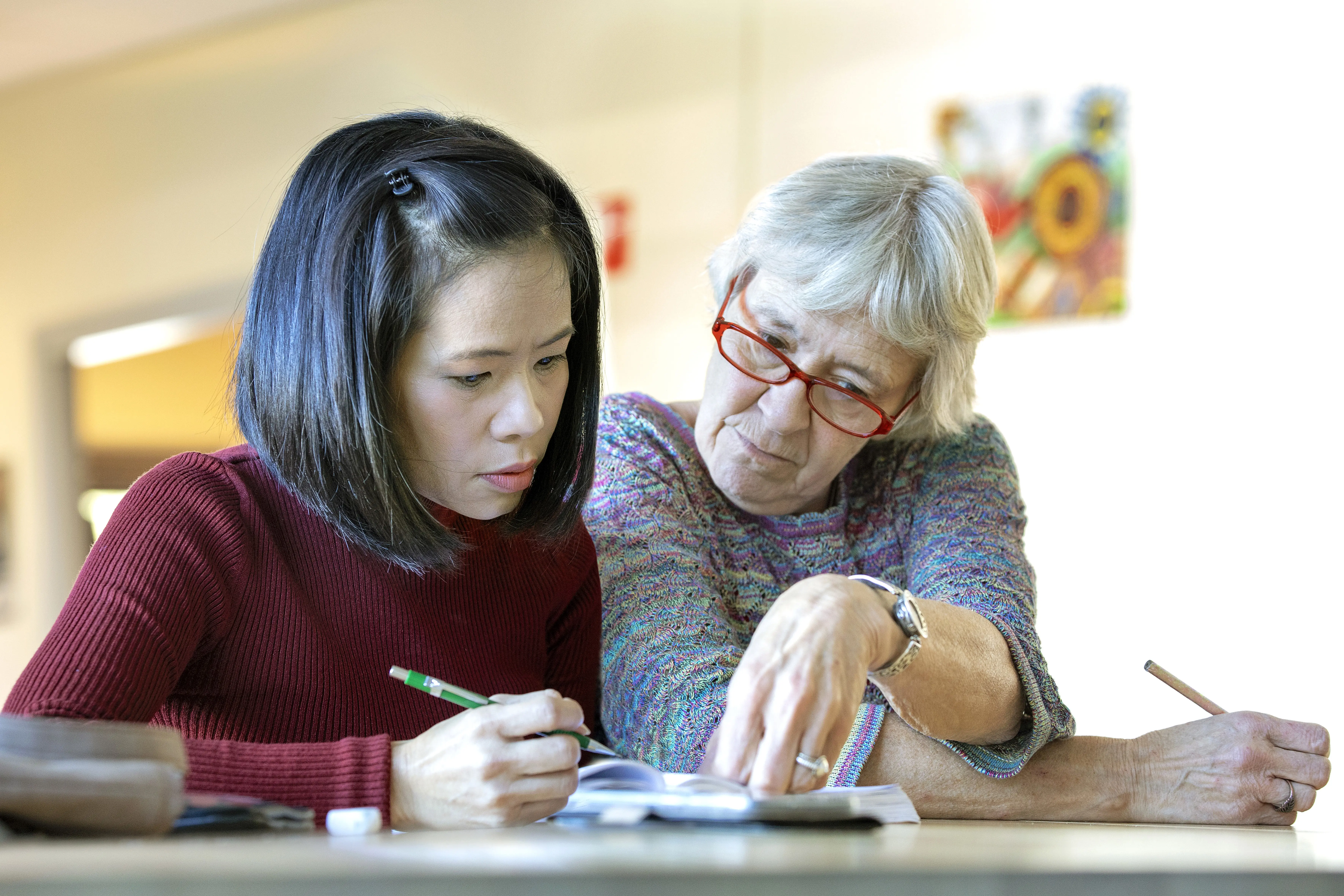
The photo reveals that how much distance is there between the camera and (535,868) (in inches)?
20.2

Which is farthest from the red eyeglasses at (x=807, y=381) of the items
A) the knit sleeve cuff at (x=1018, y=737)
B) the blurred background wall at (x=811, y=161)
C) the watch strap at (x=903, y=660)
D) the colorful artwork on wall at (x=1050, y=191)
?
the colorful artwork on wall at (x=1050, y=191)

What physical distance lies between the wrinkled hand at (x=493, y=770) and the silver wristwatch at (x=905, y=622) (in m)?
0.31

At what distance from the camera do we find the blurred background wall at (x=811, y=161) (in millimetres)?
3125

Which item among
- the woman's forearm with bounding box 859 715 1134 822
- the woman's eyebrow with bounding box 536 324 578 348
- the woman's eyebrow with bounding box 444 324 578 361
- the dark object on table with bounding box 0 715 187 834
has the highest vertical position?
the woman's eyebrow with bounding box 536 324 578 348

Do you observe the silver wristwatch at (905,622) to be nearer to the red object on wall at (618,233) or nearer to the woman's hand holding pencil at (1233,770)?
the woman's hand holding pencil at (1233,770)

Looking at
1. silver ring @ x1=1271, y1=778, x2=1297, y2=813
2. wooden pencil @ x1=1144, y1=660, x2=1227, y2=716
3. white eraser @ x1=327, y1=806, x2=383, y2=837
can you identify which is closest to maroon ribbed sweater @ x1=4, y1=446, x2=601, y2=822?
white eraser @ x1=327, y1=806, x2=383, y2=837

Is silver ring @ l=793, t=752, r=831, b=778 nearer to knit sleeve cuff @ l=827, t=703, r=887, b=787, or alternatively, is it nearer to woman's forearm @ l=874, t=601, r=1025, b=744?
woman's forearm @ l=874, t=601, r=1025, b=744

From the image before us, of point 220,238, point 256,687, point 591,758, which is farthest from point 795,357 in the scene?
point 220,238

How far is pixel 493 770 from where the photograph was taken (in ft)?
2.93

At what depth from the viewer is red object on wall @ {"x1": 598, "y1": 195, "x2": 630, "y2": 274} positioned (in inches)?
154

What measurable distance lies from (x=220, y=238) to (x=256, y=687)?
3806 millimetres

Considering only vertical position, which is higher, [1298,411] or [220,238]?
[220,238]

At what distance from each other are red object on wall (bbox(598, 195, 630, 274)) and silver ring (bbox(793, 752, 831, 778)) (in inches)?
121

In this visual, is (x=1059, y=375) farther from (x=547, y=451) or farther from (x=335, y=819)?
(x=335, y=819)
